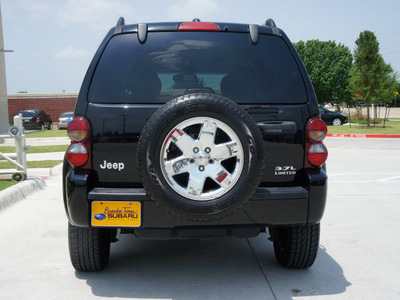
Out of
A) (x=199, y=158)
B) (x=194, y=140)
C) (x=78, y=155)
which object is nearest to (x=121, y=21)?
(x=78, y=155)

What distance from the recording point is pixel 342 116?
32312mm

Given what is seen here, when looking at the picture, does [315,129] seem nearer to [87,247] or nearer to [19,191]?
[87,247]

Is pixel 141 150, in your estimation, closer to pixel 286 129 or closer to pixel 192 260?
pixel 286 129

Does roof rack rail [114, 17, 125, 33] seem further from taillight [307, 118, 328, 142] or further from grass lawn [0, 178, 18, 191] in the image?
grass lawn [0, 178, 18, 191]

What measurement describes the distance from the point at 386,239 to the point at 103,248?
302 cm

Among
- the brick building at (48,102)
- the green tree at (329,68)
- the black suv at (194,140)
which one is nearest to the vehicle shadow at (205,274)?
the black suv at (194,140)

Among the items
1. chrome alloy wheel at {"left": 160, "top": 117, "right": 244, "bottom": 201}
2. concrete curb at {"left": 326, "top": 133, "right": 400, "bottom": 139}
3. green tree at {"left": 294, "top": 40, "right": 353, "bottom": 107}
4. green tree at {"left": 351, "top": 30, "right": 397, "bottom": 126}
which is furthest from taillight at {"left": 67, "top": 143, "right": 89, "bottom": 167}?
green tree at {"left": 294, "top": 40, "right": 353, "bottom": 107}

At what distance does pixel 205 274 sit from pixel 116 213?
3.55 feet

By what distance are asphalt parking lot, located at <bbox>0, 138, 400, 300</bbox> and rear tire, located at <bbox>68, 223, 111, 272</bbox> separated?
0.35 feet

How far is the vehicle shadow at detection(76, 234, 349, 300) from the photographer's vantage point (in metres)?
3.54

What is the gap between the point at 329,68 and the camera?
214 feet

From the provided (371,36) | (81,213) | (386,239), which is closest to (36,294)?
(81,213)

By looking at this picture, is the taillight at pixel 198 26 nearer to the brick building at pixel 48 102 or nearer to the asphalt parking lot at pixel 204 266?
the asphalt parking lot at pixel 204 266

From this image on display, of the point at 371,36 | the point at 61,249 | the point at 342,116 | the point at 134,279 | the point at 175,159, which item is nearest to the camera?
the point at 175,159
